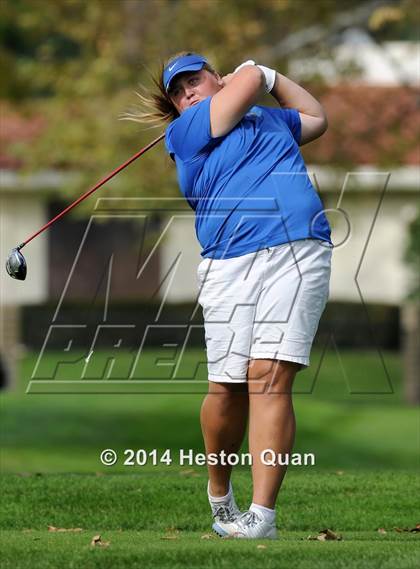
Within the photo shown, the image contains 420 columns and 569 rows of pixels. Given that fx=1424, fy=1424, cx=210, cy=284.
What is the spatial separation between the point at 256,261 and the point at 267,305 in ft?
0.62

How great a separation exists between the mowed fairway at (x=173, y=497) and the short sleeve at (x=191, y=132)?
1.62m

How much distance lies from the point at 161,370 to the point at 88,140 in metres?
4.97

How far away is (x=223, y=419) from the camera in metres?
6.11

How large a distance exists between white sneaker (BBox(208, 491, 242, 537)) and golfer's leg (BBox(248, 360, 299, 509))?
11.8 inches

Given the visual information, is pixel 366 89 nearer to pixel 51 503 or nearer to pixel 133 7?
pixel 133 7

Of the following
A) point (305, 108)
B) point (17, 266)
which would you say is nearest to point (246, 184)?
point (305, 108)

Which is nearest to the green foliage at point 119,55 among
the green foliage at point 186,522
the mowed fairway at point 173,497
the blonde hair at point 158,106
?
the mowed fairway at point 173,497

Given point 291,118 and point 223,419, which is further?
point 291,118

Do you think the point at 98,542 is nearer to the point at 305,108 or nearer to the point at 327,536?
the point at 327,536

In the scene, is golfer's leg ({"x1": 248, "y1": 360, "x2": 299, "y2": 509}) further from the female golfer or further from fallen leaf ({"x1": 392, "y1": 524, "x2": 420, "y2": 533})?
fallen leaf ({"x1": 392, "y1": 524, "x2": 420, "y2": 533})

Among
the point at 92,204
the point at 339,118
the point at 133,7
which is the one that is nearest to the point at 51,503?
the point at 92,204

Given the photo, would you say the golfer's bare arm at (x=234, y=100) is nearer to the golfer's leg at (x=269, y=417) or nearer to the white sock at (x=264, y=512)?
the golfer's leg at (x=269, y=417)

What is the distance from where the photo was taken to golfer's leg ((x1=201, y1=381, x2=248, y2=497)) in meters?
6.07

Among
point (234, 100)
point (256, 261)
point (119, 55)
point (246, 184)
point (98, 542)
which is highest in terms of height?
point (234, 100)
